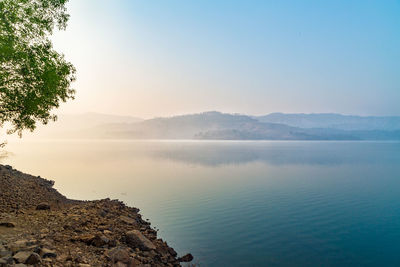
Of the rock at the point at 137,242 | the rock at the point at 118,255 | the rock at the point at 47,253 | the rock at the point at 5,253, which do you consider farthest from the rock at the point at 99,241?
the rock at the point at 5,253

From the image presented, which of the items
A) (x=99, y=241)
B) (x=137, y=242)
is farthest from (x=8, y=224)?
(x=137, y=242)

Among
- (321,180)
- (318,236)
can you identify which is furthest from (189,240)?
(321,180)

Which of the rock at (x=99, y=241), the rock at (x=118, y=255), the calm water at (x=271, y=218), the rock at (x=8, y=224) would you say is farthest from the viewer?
the calm water at (x=271, y=218)

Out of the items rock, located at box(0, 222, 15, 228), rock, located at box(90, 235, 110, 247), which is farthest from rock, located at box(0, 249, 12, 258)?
rock, located at box(0, 222, 15, 228)

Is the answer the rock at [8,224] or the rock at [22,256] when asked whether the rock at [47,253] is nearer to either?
the rock at [22,256]

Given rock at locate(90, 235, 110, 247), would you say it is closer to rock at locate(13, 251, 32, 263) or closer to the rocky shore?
the rocky shore

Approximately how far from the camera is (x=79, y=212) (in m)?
21.9

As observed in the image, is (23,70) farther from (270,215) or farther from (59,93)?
(270,215)

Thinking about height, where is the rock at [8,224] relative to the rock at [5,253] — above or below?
below

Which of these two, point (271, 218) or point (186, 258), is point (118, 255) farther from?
point (271, 218)

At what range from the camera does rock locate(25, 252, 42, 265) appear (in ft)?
35.4

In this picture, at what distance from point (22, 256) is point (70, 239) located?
4594 mm

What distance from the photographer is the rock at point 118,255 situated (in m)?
14.3

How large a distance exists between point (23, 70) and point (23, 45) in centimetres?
222
